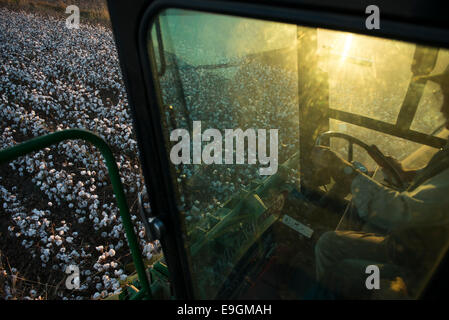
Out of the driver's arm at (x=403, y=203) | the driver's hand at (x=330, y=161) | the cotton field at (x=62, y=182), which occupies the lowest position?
the driver's arm at (x=403, y=203)

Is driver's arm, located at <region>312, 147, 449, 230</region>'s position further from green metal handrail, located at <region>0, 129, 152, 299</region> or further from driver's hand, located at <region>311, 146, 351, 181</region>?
green metal handrail, located at <region>0, 129, 152, 299</region>

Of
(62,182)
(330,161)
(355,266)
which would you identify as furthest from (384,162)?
(62,182)

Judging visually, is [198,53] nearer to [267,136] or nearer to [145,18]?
[145,18]

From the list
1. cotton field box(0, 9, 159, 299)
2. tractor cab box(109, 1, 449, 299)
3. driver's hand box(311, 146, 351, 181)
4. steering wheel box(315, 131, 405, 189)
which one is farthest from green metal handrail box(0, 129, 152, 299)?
cotton field box(0, 9, 159, 299)

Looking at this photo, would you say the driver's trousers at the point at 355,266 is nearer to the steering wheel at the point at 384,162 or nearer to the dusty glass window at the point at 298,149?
the dusty glass window at the point at 298,149

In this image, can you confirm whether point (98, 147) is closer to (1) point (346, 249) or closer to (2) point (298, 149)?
(1) point (346, 249)

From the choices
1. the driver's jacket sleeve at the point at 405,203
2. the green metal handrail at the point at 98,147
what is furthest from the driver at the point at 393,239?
the green metal handrail at the point at 98,147
